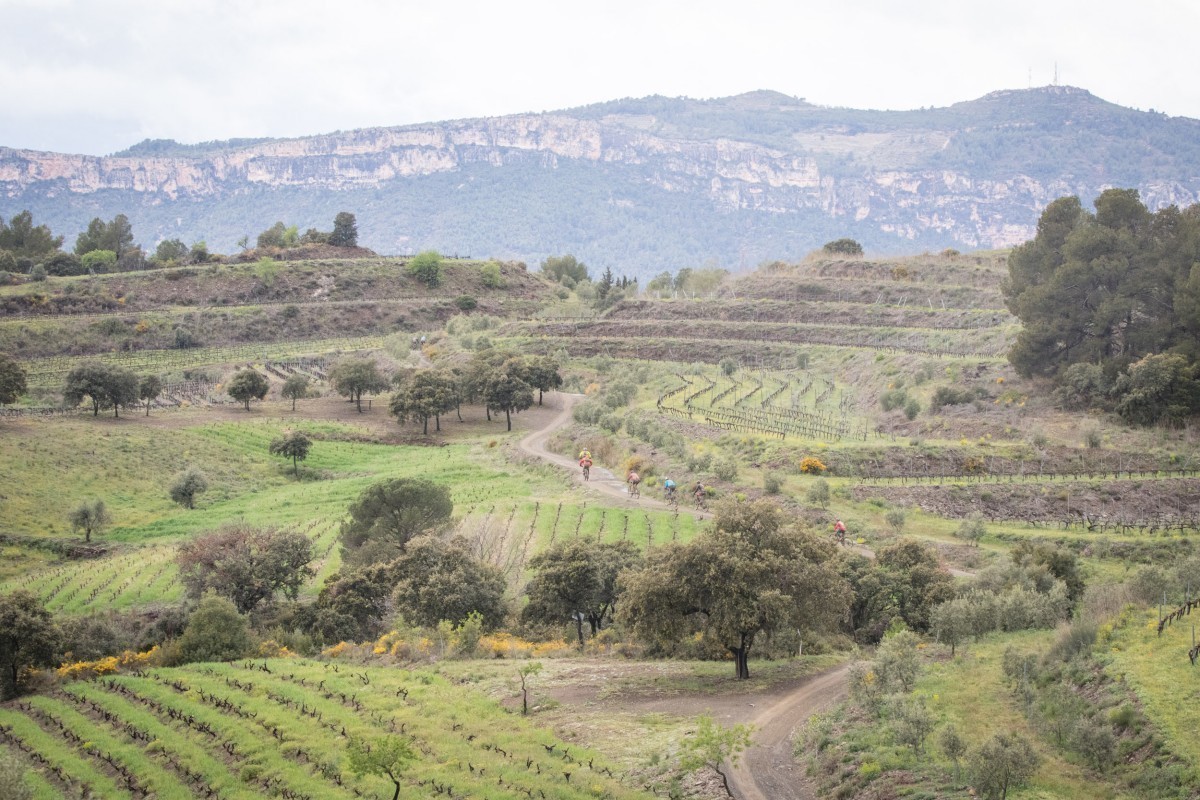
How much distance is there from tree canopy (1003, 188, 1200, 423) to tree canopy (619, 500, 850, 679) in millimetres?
39197

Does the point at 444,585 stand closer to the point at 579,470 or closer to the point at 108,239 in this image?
the point at 579,470

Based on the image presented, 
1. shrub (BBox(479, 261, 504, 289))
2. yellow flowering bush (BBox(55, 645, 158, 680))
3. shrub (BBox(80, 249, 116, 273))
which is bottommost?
yellow flowering bush (BBox(55, 645, 158, 680))

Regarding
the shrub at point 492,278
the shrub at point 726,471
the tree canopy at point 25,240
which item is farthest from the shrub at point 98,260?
the shrub at point 726,471

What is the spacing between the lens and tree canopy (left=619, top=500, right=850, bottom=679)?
90.3 ft

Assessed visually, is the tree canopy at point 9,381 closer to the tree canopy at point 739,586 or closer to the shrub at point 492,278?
the tree canopy at point 739,586

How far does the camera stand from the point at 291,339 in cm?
12862

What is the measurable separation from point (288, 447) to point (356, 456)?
5151 mm

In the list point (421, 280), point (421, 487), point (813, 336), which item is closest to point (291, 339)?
point (421, 280)

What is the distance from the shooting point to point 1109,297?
67.1m

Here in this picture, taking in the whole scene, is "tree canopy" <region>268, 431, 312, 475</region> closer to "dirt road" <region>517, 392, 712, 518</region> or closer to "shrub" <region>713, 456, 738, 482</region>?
"dirt road" <region>517, 392, 712, 518</region>

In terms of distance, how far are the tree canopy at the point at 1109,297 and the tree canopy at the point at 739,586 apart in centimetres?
3920

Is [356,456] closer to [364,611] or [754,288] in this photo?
[364,611]

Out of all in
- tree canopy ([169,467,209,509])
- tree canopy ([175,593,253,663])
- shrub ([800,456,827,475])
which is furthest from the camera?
tree canopy ([169,467,209,509])

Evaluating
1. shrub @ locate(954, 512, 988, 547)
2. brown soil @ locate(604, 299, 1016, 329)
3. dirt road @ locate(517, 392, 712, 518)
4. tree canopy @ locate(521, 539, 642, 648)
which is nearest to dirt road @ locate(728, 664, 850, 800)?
tree canopy @ locate(521, 539, 642, 648)
